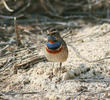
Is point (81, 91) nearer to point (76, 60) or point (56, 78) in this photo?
point (56, 78)

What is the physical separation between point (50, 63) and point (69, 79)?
702mm

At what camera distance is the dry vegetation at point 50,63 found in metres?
3.56

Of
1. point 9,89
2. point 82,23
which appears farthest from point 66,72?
point 82,23

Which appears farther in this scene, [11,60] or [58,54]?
[11,60]

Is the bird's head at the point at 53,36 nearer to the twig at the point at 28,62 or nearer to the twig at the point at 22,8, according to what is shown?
the twig at the point at 28,62

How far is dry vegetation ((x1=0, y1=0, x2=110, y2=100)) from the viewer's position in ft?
11.7

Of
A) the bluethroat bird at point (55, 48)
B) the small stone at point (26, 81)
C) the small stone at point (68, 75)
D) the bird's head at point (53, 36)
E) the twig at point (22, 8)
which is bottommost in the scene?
the small stone at point (26, 81)

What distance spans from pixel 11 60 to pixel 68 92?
1.50 metres

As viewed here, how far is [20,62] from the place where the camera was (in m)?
4.46

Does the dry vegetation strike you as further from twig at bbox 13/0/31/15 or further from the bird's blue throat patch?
the bird's blue throat patch

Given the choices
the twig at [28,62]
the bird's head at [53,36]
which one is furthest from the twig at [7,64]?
the bird's head at [53,36]

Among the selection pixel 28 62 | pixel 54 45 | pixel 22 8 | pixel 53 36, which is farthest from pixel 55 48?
pixel 22 8

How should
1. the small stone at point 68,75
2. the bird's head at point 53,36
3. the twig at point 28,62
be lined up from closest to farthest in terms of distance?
the small stone at point 68,75 < the bird's head at point 53,36 < the twig at point 28,62

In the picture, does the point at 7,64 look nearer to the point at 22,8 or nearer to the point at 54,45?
the point at 54,45
